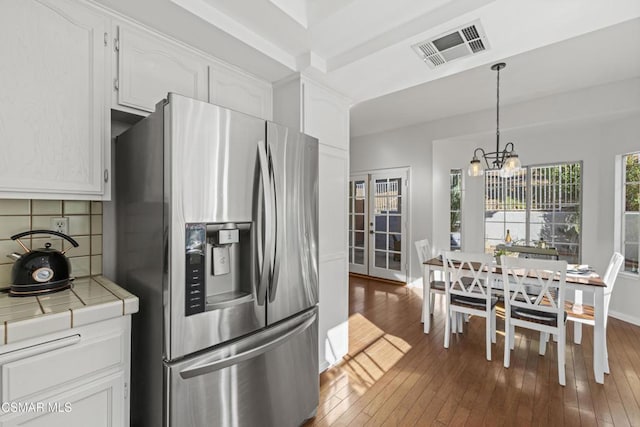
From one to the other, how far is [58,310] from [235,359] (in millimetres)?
714

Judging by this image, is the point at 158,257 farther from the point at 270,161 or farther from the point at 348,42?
the point at 348,42

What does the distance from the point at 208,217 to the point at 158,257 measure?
0.27 metres

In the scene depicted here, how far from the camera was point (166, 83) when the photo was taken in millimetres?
1757

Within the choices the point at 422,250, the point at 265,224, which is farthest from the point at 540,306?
the point at 265,224

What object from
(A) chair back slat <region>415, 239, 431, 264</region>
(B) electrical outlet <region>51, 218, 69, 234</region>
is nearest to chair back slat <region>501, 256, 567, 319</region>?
(A) chair back slat <region>415, 239, 431, 264</region>

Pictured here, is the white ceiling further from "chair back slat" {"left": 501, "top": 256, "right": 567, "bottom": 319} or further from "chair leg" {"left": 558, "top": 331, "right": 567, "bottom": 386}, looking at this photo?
"chair leg" {"left": 558, "top": 331, "right": 567, "bottom": 386}

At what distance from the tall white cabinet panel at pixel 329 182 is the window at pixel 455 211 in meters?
3.30

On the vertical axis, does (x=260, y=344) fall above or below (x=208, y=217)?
below

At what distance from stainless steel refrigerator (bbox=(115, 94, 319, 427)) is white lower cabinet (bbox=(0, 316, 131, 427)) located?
119mm

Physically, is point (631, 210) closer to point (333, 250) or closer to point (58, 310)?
point (333, 250)

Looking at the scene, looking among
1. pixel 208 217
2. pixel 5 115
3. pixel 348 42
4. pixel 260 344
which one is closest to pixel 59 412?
pixel 260 344

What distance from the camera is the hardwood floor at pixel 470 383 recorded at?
1.90 meters

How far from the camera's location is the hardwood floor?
74.6 inches

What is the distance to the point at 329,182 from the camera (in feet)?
8.05
